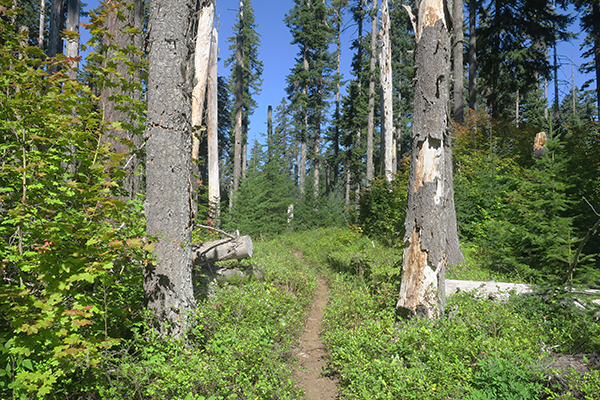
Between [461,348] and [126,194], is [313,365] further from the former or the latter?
[126,194]

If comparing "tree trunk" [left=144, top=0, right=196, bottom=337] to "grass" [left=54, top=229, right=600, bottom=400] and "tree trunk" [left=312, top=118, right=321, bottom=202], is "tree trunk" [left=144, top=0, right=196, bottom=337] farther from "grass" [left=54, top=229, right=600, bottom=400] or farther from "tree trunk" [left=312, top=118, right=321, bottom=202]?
"tree trunk" [left=312, top=118, right=321, bottom=202]

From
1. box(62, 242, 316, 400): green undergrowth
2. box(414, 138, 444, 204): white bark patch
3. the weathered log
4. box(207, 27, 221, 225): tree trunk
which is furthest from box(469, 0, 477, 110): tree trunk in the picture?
box(62, 242, 316, 400): green undergrowth

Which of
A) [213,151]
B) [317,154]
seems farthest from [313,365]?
[317,154]

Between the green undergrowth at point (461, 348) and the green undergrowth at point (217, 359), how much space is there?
30.8 inches

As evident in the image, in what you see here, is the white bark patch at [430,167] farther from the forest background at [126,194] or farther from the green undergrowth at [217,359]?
the green undergrowth at [217,359]

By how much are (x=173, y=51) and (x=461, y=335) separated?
207 inches

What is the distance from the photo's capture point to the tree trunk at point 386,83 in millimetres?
13914

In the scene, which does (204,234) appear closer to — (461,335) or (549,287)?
(461,335)

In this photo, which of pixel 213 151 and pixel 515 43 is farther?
pixel 515 43

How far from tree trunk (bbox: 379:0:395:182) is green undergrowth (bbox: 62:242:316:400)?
34.7 feet

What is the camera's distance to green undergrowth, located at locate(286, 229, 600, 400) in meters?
2.84

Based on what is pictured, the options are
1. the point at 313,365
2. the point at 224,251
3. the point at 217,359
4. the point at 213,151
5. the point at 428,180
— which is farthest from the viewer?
the point at 213,151

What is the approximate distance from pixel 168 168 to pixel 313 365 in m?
3.49

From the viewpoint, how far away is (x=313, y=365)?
13.9ft
